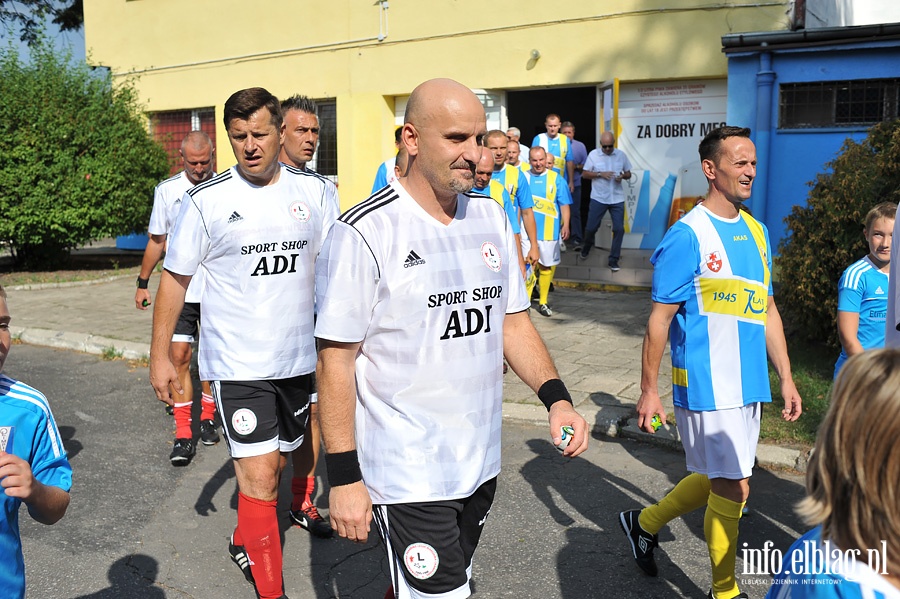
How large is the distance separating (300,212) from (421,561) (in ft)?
6.96

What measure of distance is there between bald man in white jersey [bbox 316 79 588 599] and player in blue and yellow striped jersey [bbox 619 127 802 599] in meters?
1.20

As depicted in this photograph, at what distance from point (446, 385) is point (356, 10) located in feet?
48.8

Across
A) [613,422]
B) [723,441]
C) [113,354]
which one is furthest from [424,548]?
[113,354]

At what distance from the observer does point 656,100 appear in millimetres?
13891

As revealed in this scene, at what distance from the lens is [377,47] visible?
16562 millimetres

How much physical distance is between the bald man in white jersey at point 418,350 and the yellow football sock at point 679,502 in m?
1.45

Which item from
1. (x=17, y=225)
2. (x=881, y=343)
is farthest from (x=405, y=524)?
(x=17, y=225)

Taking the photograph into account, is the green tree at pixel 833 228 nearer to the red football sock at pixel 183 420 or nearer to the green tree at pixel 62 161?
the red football sock at pixel 183 420

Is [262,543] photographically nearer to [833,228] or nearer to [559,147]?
[833,228]

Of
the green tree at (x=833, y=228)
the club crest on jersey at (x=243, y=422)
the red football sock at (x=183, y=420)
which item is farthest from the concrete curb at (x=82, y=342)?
the green tree at (x=833, y=228)

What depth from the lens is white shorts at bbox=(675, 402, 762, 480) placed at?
396 centimetres

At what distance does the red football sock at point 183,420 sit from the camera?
642 centimetres

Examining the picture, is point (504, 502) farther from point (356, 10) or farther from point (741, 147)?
point (356, 10)

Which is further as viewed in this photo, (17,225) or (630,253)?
(17,225)
